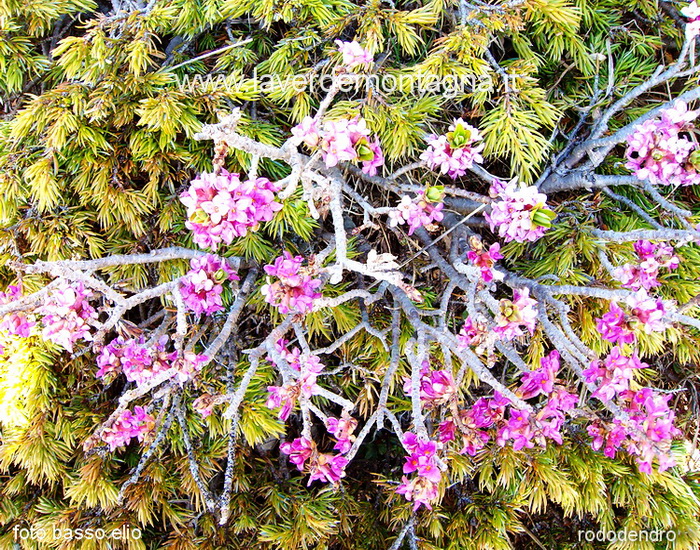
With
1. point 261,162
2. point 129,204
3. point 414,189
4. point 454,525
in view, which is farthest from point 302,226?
point 454,525

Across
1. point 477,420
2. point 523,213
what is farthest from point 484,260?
point 477,420

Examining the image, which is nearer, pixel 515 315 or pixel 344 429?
pixel 515 315

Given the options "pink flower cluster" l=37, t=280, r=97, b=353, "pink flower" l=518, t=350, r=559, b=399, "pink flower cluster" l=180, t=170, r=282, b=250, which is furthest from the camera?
"pink flower" l=518, t=350, r=559, b=399

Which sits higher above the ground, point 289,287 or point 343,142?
point 343,142

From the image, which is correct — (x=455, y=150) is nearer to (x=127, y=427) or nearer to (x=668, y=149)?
(x=668, y=149)

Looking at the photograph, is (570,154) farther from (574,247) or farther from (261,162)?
(261,162)

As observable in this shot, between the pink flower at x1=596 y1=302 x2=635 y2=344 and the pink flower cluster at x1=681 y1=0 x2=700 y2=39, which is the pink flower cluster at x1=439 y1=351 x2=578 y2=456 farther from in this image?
the pink flower cluster at x1=681 y1=0 x2=700 y2=39

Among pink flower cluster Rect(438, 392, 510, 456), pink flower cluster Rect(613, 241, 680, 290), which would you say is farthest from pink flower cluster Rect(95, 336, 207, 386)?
pink flower cluster Rect(613, 241, 680, 290)
